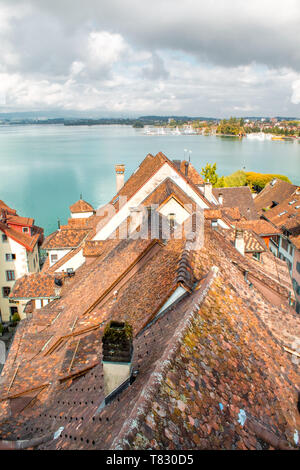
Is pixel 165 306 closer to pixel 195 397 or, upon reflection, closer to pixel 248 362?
pixel 248 362

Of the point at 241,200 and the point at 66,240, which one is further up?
the point at 66,240

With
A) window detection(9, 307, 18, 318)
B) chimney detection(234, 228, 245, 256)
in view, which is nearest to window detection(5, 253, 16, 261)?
window detection(9, 307, 18, 318)

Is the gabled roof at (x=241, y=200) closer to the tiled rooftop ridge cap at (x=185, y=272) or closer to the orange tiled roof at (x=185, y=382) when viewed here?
the orange tiled roof at (x=185, y=382)

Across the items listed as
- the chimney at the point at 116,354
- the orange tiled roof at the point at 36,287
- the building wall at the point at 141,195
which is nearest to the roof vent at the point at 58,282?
the orange tiled roof at the point at 36,287

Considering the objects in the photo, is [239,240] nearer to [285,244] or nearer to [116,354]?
[116,354]

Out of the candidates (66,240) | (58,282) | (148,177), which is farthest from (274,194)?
(58,282)

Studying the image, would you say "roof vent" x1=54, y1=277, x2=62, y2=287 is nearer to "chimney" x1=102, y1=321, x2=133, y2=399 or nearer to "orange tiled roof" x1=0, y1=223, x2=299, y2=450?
"orange tiled roof" x1=0, y1=223, x2=299, y2=450
